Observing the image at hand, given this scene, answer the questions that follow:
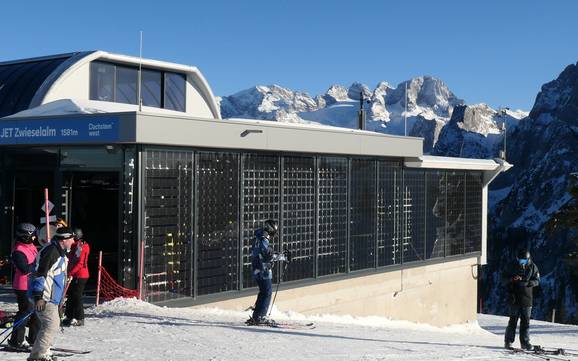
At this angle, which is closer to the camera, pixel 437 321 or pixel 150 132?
pixel 150 132

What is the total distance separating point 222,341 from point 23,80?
11.8 meters

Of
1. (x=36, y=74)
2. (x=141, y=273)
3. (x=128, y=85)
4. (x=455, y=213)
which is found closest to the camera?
(x=141, y=273)

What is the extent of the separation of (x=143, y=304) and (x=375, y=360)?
4.37 metres

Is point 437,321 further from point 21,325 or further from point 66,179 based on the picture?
point 21,325

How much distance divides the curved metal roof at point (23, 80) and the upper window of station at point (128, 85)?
950 millimetres

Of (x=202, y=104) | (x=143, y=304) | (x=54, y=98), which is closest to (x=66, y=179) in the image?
(x=143, y=304)

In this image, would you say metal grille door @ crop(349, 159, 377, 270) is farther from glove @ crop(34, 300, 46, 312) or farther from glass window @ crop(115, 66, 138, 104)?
glove @ crop(34, 300, 46, 312)

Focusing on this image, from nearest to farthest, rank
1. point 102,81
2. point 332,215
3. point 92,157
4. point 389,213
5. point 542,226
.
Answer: point 92,157, point 332,215, point 389,213, point 102,81, point 542,226

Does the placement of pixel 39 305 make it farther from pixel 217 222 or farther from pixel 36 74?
pixel 36 74

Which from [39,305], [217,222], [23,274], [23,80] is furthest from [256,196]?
[23,80]

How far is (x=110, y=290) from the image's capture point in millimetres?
12719

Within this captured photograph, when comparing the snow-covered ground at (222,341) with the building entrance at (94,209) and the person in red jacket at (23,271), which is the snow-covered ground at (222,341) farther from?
the building entrance at (94,209)

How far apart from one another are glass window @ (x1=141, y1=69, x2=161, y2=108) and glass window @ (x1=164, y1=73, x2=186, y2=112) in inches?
16.9

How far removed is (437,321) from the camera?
21.8 metres
